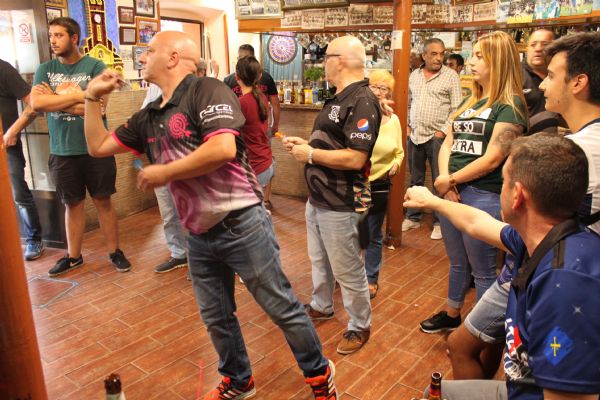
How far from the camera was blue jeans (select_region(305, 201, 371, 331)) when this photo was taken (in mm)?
2590

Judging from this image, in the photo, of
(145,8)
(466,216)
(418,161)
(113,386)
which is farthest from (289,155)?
(113,386)

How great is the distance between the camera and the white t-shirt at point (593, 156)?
4.87ft

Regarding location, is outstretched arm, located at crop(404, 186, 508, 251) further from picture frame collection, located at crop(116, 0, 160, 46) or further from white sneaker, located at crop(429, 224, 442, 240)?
picture frame collection, located at crop(116, 0, 160, 46)

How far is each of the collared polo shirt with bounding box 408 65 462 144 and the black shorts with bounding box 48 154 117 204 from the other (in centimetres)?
289

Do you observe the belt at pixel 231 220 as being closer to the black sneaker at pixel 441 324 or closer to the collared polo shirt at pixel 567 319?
the collared polo shirt at pixel 567 319

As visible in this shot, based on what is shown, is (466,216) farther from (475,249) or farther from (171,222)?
(171,222)

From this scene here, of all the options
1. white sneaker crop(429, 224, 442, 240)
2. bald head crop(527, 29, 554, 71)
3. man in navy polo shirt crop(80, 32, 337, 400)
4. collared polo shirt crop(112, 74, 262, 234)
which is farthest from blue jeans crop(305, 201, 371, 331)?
white sneaker crop(429, 224, 442, 240)

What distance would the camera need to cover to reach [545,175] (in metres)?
1.20

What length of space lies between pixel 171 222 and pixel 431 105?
2651mm

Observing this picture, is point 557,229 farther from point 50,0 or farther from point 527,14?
point 50,0

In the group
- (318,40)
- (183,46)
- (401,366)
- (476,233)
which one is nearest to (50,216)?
(183,46)

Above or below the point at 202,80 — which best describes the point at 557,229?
below

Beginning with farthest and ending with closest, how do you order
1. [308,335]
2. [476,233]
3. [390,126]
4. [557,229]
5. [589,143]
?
[390,126] → [308,335] → [476,233] → [589,143] → [557,229]

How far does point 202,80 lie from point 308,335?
1157 millimetres
